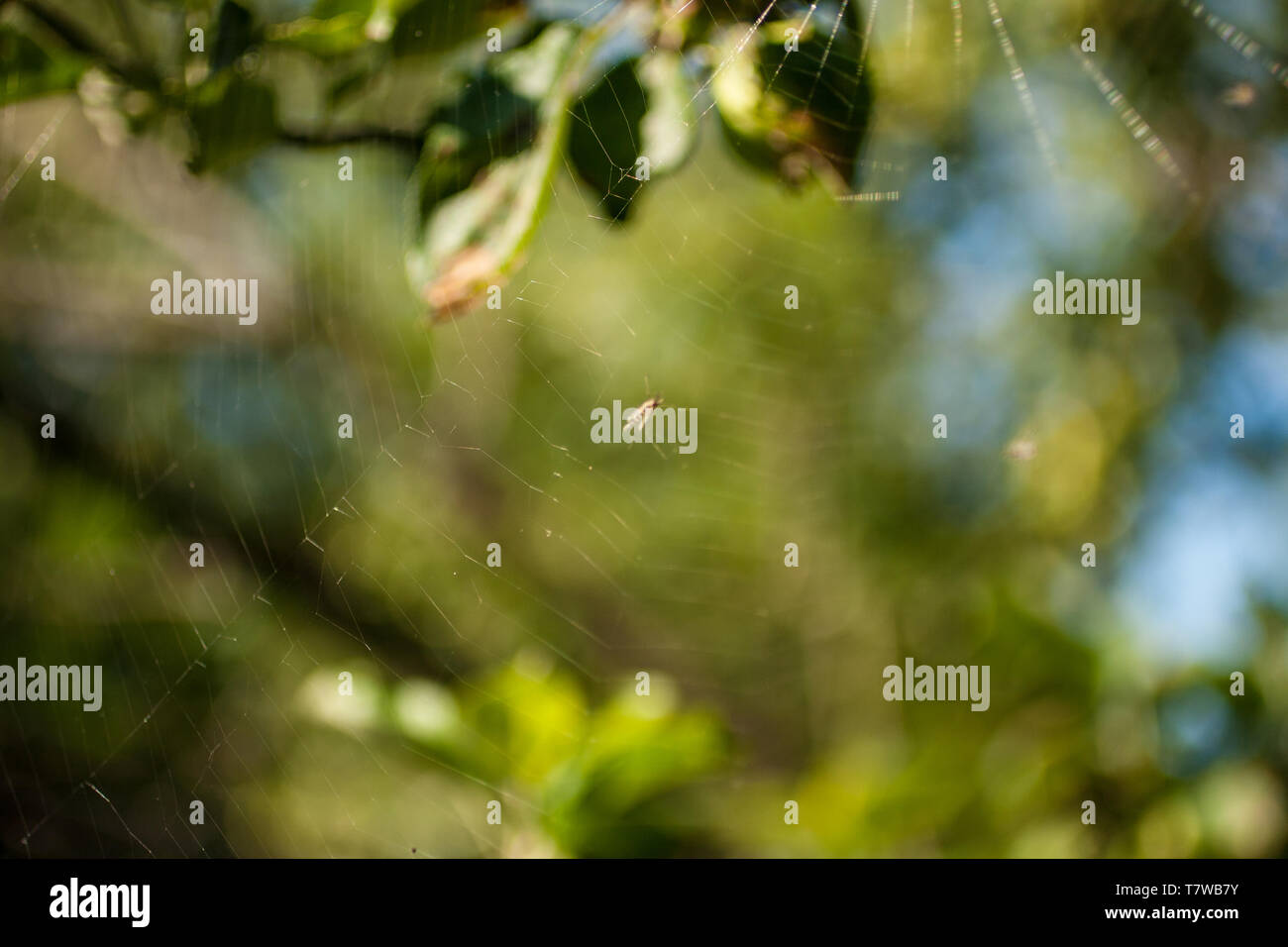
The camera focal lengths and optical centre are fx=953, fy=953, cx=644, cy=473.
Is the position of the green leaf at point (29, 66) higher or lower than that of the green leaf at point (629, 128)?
higher

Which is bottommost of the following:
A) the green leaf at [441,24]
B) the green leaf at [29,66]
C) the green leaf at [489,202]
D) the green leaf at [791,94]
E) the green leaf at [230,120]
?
the green leaf at [489,202]

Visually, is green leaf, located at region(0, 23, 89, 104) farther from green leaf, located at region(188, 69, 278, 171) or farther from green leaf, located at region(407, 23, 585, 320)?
green leaf, located at region(407, 23, 585, 320)

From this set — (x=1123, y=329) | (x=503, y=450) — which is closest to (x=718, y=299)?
(x=503, y=450)

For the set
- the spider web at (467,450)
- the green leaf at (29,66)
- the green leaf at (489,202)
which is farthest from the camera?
the spider web at (467,450)

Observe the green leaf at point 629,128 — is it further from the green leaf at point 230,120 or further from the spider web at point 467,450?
the spider web at point 467,450

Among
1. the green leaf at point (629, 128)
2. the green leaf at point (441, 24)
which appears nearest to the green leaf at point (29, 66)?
the green leaf at point (441, 24)

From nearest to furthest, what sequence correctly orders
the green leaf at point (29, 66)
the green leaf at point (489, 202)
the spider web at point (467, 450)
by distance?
1. the green leaf at point (489, 202)
2. the green leaf at point (29, 66)
3. the spider web at point (467, 450)

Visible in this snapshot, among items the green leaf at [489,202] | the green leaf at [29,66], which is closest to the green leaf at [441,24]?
the green leaf at [489,202]

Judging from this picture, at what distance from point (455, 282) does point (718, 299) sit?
1.29 meters

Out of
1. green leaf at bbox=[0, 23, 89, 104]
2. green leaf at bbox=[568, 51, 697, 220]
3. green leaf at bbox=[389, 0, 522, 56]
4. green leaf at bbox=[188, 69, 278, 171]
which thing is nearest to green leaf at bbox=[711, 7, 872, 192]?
green leaf at bbox=[568, 51, 697, 220]

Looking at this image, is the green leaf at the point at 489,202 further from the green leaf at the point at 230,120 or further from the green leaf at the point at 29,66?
the green leaf at the point at 29,66

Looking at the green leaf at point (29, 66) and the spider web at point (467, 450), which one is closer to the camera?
the green leaf at point (29, 66)

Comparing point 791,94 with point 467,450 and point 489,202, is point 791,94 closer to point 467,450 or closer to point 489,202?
point 489,202

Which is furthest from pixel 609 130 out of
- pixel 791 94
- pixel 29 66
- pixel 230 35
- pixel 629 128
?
pixel 29 66
